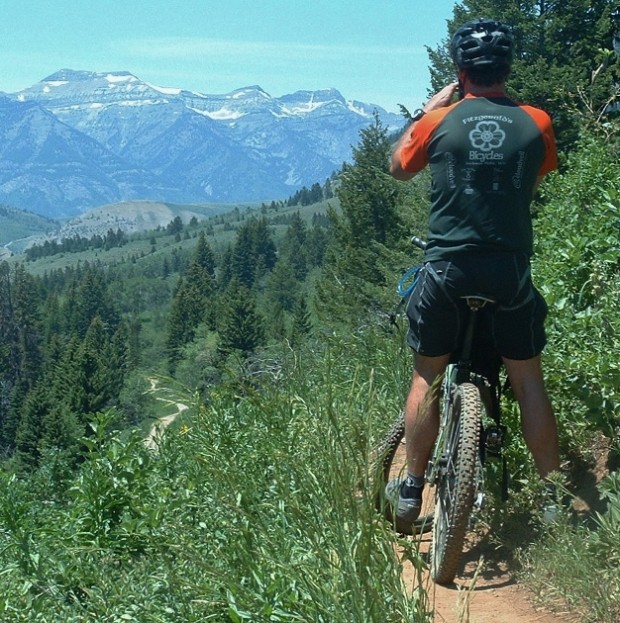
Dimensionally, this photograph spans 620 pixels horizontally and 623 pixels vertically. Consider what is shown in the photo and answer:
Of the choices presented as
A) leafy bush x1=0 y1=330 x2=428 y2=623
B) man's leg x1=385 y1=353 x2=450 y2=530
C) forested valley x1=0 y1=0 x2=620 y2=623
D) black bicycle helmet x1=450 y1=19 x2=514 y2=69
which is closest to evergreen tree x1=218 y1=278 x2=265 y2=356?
forested valley x1=0 y1=0 x2=620 y2=623

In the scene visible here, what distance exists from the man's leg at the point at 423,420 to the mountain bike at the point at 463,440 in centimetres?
3

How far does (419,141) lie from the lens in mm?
3623

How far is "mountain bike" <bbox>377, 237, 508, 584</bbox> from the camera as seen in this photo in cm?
342

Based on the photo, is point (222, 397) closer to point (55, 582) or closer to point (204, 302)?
point (55, 582)

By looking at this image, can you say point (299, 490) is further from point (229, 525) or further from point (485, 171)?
point (485, 171)

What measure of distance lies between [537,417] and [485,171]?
3.18ft

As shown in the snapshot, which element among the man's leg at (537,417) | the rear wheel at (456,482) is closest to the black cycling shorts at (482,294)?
the man's leg at (537,417)

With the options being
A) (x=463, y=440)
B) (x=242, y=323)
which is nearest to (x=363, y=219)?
(x=242, y=323)

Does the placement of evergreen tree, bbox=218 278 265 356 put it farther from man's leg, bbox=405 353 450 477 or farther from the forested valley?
man's leg, bbox=405 353 450 477

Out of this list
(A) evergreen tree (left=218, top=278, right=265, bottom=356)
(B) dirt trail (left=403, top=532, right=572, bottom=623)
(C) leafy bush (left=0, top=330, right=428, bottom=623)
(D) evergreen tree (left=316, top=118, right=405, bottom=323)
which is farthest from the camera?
(A) evergreen tree (left=218, top=278, right=265, bottom=356)

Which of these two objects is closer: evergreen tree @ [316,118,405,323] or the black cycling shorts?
the black cycling shorts

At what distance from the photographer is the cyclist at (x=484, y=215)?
3471mm

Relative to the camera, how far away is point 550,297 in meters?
4.63

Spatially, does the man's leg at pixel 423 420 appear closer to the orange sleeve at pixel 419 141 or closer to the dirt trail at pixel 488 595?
the dirt trail at pixel 488 595
